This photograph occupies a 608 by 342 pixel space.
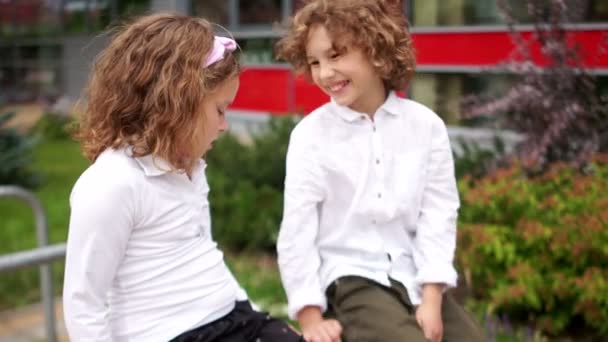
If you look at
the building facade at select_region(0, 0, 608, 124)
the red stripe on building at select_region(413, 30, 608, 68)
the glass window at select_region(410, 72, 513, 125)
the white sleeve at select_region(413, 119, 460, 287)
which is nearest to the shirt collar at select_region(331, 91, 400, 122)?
the white sleeve at select_region(413, 119, 460, 287)

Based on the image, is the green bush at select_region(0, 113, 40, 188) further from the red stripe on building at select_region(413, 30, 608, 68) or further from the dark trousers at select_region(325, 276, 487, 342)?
the dark trousers at select_region(325, 276, 487, 342)

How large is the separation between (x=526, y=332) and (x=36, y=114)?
1169 cm

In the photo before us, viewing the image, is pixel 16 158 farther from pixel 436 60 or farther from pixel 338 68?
pixel 338 68

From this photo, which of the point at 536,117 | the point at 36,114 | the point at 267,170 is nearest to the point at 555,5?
the point at 536,117

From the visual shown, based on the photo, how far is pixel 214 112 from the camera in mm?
1884

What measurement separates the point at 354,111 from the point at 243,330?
0.68 m

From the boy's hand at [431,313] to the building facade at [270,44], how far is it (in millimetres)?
986

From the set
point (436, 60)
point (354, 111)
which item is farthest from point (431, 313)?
point (436, 60)

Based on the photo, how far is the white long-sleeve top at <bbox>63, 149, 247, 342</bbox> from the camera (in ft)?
5.65

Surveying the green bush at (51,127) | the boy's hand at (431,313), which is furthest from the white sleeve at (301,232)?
A: the green bush at (51,127)

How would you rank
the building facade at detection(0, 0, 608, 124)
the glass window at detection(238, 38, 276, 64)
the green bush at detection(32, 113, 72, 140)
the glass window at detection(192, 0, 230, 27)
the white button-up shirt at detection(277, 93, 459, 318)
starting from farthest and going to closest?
the green bush at detection(32, 113, 72, 140), the glass window at detection(192, 0, 230, 27), the glass window at detection(238, 38, 276, 64), the building facade at detection(0, 0, 608, 124), the white button-up shirt at detection(277, 93, 459, 318)

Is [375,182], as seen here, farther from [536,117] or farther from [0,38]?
[0,38]

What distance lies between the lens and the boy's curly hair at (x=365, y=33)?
2105 mm

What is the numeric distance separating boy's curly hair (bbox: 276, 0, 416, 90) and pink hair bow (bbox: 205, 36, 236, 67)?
294mm
